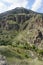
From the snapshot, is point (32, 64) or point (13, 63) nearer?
point (13, 63)

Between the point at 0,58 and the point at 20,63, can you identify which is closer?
the point at 0,58

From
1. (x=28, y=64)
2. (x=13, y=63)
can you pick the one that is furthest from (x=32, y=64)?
(x=13, y=63)

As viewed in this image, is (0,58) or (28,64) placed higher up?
(0,58)

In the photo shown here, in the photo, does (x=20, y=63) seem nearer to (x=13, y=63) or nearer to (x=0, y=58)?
(x=13, y=63)

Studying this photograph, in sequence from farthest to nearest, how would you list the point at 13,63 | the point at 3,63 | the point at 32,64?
1. the point at 32,64
2. the point at 13,63
3. the point at 3,63

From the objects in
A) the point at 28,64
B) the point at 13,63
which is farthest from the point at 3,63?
the point at 28,64

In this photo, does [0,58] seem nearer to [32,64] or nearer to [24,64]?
[24,64]

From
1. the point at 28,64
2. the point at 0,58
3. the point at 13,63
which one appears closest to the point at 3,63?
the point at 0,58

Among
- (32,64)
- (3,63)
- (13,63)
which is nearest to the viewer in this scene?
(3,63)

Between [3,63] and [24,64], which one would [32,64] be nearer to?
[24,64]
